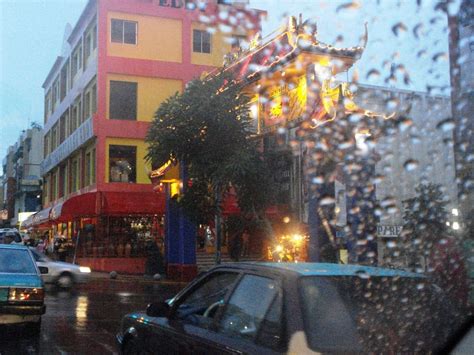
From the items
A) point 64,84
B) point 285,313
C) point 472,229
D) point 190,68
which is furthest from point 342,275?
point 64,84

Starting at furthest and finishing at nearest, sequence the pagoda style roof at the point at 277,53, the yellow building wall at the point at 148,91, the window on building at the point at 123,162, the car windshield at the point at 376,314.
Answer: the yellow building wall at the point at 148,91, the window on building at the point at 123,162, the pagoda style roof at the point at 277,53, the car windshield at the point at 376,314

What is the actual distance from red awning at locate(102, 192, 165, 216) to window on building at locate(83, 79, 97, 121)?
18.2 ft

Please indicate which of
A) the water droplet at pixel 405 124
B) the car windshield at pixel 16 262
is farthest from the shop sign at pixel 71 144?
the water droplet at pixel 405 124

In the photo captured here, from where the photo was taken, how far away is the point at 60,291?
17406mm

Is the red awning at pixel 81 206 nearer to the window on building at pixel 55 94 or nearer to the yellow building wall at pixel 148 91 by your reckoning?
the yellow building wall at pixel 148 91

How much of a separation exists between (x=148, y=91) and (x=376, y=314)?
26.2 meters

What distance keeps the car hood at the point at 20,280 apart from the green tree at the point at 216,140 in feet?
20.6

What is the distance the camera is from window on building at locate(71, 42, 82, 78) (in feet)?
112

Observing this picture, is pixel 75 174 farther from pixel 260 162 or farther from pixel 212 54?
pixel 260 162

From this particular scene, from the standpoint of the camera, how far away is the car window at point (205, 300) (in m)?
4.23

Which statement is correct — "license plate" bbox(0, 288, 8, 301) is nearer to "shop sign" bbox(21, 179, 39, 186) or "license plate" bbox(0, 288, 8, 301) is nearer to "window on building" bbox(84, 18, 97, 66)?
"window on building" bbox(84, 18, 97, 66)

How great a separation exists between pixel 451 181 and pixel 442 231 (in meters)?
0.30

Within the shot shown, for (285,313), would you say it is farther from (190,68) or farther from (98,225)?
(190,68)

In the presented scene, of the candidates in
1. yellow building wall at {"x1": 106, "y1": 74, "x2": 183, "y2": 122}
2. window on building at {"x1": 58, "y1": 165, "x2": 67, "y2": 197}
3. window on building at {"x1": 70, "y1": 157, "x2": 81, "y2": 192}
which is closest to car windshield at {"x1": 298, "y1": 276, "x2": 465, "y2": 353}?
yellow building wall at {"x1": 106, "y1": 74, "x2": 183, "y2": 122}
